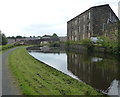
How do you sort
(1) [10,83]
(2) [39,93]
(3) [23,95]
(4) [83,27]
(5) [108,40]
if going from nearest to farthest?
(3) [23,95] < (2) [39,93] < (1) [10,83] < (5) [108,40] < (4) [83,27]

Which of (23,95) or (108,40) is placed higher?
(108,40)

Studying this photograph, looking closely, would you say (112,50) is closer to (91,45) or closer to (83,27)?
(91,45)

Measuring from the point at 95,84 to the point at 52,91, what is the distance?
13.3 ft

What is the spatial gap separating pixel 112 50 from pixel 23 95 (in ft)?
78.3

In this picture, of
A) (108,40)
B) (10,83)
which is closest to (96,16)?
(108,40)

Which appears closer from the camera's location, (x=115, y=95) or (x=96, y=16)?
(x=115, y=95)

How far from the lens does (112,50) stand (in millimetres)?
27422

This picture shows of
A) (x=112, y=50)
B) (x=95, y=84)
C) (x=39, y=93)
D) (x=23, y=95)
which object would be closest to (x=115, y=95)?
(x=95, y=84)

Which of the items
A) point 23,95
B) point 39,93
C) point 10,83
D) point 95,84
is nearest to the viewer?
point 23,95

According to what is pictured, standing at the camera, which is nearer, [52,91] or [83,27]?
[52,91]

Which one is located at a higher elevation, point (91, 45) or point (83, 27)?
point (83, 27)

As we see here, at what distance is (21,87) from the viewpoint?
702 cm

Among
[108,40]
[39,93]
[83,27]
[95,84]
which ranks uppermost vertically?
[83,27]

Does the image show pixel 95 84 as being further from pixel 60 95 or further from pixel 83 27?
pixel 83 27
